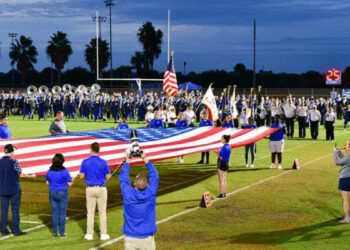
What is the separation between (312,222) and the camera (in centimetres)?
1130

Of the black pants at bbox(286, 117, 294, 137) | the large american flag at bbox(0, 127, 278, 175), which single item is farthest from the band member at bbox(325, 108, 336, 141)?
the large american flag at bbox(0, 127, 278, 175)

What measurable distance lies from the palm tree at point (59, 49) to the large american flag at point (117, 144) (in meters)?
72.4

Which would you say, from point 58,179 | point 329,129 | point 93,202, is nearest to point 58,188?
point 58,179

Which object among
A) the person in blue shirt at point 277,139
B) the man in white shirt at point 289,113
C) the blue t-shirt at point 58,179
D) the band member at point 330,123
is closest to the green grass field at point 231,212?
the person in blue shirt at point 277,139

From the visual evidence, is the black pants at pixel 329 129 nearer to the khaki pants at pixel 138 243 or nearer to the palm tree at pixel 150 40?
the khaki pants at pixel 138 243

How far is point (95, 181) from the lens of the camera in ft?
32.1

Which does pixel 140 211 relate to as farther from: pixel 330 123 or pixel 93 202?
pixel 330 123

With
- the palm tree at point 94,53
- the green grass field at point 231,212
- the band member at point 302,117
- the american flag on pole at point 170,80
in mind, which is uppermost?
the palm tree at point 94,53

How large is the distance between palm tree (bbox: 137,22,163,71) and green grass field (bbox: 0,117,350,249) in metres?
81.1

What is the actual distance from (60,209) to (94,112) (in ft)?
108

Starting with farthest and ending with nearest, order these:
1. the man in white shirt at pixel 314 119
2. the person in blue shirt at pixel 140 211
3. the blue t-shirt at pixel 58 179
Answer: the man in white shirt at pixel 314 119 → the blue t-shirt at pixel 58 179 → the person in blue shirt at pixel 140 211

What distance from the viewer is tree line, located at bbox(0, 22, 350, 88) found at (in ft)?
288

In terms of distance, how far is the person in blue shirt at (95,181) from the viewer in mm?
9750

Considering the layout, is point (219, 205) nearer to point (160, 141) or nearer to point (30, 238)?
point (160, 141)
